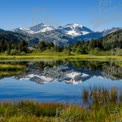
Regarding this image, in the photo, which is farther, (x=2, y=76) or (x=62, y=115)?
(x=2, y=76)

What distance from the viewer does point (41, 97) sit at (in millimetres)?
43812

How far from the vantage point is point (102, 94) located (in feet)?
109

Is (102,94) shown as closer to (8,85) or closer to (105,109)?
(105,109)

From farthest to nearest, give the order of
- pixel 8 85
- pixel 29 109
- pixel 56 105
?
1. pixel 8 85
2. pixel 56 105
3. pixel 29 109

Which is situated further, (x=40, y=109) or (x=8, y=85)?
(x=8, y=85)

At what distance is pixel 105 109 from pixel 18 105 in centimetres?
656

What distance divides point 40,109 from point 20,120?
635 cm

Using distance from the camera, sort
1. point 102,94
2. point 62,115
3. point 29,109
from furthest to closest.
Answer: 1. point 102,94
2. point 29,109
3. point 62,115

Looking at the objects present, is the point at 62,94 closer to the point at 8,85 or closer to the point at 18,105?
the point at 8,85

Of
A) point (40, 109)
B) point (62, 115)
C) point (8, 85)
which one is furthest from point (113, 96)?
point (8, 85)

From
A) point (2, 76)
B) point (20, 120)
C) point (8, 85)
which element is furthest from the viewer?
point (2, 76)

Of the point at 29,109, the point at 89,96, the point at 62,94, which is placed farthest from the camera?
the point at 62,94

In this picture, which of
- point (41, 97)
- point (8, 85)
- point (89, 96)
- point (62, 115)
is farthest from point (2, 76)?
point (62, 115)

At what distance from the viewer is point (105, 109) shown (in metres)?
27.7
